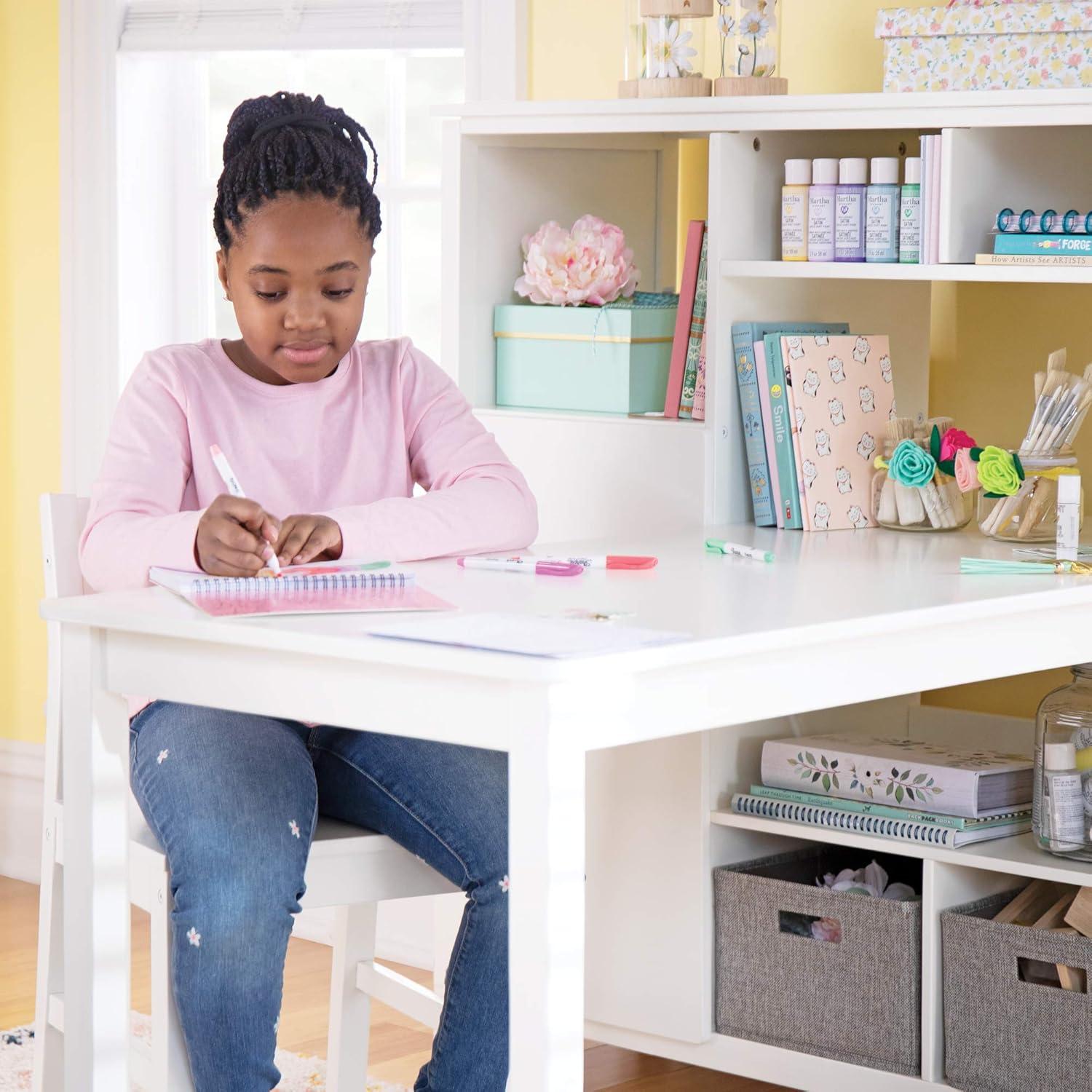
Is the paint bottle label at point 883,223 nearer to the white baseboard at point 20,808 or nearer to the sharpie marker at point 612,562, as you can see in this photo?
the sharpie marker at point 612,562

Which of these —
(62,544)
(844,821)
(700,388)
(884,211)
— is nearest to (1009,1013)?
(844,821)

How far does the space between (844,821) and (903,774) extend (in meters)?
0.09

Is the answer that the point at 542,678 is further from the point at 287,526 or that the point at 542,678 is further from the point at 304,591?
the point at 287,526

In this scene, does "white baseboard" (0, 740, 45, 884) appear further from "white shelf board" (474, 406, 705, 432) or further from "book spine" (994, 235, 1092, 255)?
"book spine" (994, 235, 1092, 255)

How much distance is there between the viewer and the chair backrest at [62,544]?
74.6 inches

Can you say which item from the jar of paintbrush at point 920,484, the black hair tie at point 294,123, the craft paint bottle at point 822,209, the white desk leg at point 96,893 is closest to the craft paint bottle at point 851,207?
the craft paint bottle at point 822,209

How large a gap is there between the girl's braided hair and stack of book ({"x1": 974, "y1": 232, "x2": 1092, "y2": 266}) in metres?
0.69

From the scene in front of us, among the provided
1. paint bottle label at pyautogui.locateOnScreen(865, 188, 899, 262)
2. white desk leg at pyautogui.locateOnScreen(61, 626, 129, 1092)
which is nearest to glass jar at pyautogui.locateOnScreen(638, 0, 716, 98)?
paint bottle label at pyautogui.locateOnScreen(865, 188, 899, 262)

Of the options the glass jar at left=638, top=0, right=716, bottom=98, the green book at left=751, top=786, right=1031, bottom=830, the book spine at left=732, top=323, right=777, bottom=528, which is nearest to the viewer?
the green book at left=751, top=786, right=1031, bottom=830

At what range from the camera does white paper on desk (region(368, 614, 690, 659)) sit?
1323mm

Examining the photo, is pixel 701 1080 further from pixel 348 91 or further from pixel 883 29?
pixel 348 91

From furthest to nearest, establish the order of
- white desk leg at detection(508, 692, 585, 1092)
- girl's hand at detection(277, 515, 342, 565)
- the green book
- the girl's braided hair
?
the green book, the girl's braided hair, girl's hand at detection(277, 515, 342, 565), white desk leg at detection(508, 692, 585, 1092)

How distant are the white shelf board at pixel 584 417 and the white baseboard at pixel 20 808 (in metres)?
1.42

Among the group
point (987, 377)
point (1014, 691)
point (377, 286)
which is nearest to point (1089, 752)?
point (1014, 691)
